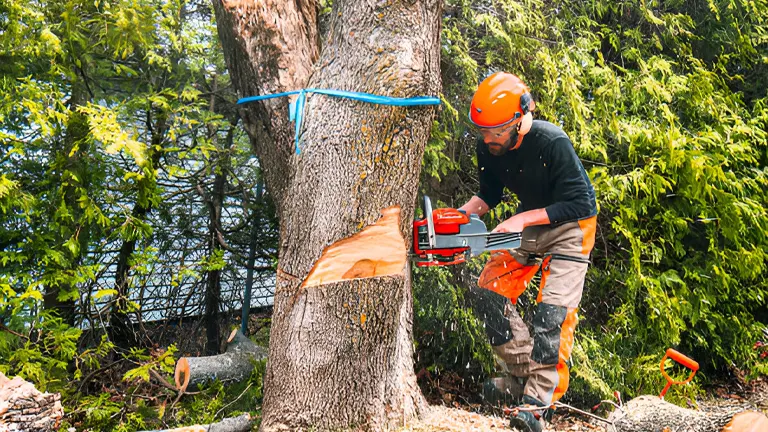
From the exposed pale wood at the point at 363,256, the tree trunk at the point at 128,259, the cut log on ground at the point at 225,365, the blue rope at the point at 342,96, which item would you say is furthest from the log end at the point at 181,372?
the blue rope at the point at 342,96

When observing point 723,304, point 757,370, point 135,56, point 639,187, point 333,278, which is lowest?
point 757,370

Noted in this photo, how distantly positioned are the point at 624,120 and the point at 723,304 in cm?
197

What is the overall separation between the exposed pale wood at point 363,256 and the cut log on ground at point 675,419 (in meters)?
1.46

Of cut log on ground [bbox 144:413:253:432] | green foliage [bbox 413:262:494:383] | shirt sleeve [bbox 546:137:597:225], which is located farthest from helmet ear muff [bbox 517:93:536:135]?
cut log on ground [bbox 144:413:253:432]

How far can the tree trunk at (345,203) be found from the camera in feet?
8.97

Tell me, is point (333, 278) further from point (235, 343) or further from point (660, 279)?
point (660, 279)

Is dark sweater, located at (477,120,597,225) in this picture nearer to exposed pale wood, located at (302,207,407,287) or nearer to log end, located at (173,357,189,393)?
exposed pale wood, located at (302,207,407,287)

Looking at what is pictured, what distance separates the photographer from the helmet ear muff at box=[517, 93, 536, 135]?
2988mm

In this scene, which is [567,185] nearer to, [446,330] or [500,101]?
[500,101]

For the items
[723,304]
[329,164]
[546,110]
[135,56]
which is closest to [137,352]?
[329,164]

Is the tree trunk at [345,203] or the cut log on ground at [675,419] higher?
the tree trunk at [345,203]

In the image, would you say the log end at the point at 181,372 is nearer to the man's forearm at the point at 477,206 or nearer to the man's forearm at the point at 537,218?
the man's forearm at the point at 477,206

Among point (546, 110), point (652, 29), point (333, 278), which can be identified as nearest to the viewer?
point (333, 278)

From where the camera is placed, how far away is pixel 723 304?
5.05m
